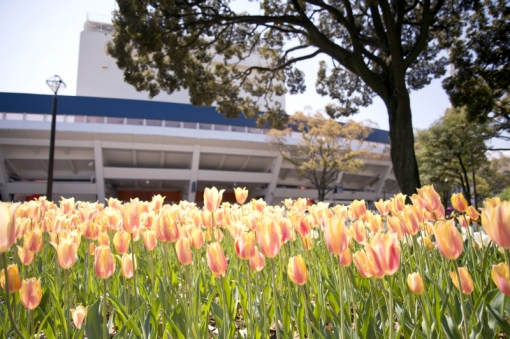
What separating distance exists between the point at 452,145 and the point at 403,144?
618 inches

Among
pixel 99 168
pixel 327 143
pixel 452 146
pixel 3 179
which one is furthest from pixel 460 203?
pixel 3 179

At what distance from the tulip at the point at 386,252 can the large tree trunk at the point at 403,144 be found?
330 inches

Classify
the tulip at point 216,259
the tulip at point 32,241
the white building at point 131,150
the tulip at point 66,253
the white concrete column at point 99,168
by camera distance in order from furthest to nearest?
the white concrete column at point 99,168 → the white building at point 131,150 → the tulip at point 32,241 → the tulip at point 66,253 → the tulip at point 216,259

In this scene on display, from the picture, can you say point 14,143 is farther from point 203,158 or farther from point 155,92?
point 155,92

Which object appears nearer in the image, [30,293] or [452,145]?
[30,293]

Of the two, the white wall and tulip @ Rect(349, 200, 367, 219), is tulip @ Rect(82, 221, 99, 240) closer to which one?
tulip @ Rect(349, 200, 367, 219)

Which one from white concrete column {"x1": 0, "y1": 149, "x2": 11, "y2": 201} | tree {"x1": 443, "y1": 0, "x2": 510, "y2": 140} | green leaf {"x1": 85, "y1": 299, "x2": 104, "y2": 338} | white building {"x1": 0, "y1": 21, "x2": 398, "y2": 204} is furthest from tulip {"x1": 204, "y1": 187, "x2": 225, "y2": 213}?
white concrete column {"x1": 0, "y1": 149, "x2": 11, "y2": 201}

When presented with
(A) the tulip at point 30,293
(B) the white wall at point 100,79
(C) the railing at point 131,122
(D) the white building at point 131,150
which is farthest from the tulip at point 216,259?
(B) the white wall at point 100,79

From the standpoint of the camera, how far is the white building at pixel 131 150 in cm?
2817

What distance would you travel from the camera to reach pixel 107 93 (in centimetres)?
4050

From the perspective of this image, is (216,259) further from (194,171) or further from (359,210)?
(194,171)

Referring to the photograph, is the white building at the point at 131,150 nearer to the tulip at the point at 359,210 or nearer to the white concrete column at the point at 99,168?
the white concrete column at the point at 99,168

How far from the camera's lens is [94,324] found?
125 centimetres

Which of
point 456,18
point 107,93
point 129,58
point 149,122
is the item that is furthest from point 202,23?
point 107,93
